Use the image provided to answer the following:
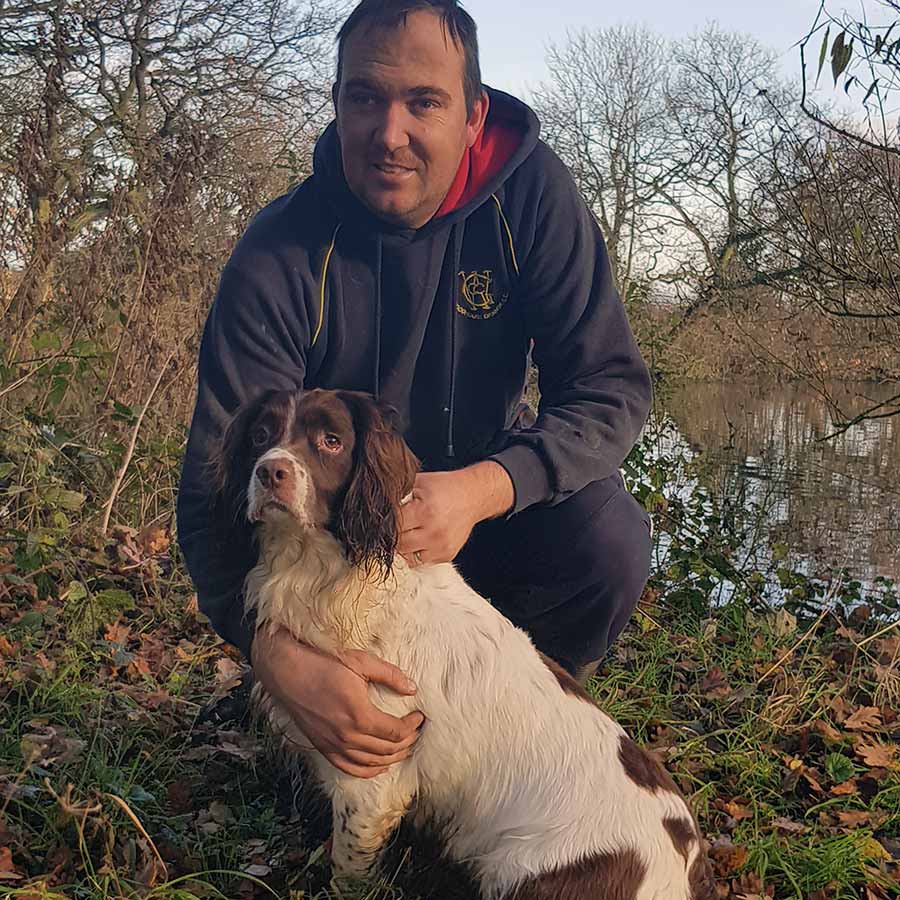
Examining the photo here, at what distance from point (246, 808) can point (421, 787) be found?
2.72ft

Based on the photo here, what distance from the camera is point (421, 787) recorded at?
2.53 metres

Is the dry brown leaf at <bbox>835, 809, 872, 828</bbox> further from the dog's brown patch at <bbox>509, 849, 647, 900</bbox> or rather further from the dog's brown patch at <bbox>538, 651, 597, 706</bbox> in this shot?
the dog's brown patch at <bbox>509, 849, 647, 900</bbox>

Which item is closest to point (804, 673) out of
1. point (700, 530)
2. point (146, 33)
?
point (700, 530)

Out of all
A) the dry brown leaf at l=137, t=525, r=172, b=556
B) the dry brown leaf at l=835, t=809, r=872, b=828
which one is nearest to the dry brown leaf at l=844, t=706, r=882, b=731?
the dry brown leaf at l=835, t=809, r=872, b=828

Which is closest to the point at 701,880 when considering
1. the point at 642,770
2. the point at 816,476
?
the point at 642,770

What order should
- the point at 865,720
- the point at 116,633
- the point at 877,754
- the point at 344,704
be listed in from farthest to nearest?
the point at 116,633
the point at 865,720
the point at 877,754
the point at 344,704

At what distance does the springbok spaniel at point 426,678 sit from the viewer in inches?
91.6

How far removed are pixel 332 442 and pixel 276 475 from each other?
0.20 m

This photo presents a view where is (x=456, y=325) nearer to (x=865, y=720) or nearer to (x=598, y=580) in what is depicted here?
(x=598, y=580)

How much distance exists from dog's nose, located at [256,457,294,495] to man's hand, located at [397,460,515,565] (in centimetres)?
34

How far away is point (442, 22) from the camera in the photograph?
113 inches

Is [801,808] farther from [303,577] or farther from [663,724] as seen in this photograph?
[303,577]

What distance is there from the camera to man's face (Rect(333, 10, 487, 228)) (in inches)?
112

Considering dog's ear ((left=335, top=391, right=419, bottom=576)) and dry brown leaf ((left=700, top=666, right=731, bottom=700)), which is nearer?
dog's ear ((left=335, top=391, right=419, bottom=576))
